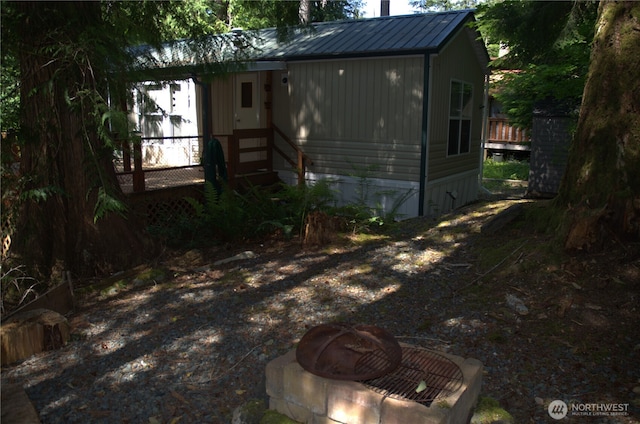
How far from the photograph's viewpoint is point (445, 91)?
34.1ft

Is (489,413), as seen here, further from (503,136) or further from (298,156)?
(503,136)

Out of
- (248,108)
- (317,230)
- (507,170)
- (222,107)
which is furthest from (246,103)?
(507,170)

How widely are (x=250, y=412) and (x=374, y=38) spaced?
8578 millimetres

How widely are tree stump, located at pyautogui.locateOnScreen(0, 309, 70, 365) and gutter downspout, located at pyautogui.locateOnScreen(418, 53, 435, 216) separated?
6814 mm

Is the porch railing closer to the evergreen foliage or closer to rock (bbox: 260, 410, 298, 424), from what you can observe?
the evergreen foliage

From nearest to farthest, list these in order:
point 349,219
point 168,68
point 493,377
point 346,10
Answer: point 493,377 < point 168,68 < point 349,219 < point 346,10

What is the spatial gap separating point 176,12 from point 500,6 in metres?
5.99

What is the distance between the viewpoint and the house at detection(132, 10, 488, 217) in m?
9.86

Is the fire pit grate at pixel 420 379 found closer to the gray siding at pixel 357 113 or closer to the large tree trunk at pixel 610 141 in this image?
the large tree trunk at pixel 610 141

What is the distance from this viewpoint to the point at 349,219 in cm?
812

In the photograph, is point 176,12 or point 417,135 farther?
point 417,135

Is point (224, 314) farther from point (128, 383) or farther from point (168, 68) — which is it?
point (168, 68)

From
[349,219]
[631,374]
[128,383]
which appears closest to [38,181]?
[128,383]

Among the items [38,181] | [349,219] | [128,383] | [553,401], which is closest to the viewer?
[553,401]
